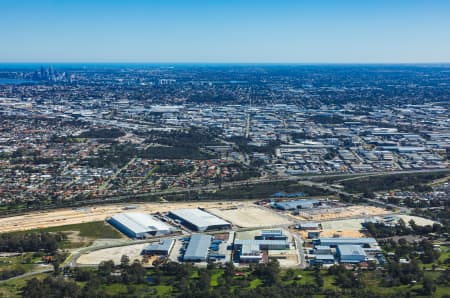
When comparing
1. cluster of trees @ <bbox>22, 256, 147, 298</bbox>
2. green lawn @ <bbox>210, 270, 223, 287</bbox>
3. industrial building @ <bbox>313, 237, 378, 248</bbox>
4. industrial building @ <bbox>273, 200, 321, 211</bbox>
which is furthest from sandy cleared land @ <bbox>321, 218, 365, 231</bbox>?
cluster of trees @ <bbox>22, 256, 147, 298</bbox>

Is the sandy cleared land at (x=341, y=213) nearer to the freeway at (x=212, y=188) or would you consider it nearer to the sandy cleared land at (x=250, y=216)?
the sandy cleared land at (x=250, y=216)

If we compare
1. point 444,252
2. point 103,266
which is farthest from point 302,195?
point 103,266

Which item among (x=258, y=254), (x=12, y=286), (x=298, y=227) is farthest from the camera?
(x=298, y=227)

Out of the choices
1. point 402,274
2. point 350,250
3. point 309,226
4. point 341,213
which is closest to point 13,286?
point 350,250

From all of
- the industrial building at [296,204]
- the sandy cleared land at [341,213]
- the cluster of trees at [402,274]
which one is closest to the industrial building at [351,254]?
the cluster of trees at [402,274]

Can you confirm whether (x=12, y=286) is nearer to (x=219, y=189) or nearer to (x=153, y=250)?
(x=153, y=250)

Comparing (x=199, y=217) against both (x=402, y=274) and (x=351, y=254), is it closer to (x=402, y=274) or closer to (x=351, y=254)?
(x=351, y=254)

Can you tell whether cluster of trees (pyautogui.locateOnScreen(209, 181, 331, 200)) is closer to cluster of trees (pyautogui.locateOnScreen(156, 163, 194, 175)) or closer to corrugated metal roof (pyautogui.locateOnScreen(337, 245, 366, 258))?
cluster of trees (pyautogui.locateOnScreen(156, 163, 194, 175))

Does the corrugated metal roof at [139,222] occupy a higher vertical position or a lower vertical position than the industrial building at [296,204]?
higher
